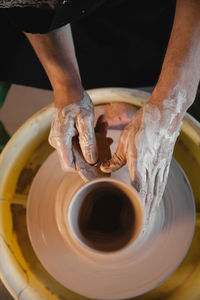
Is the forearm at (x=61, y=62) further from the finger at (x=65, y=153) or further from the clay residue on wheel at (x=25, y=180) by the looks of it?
the clay residue on wheel at (x=25, y=180)

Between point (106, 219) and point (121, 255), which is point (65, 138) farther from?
point (121, 255)

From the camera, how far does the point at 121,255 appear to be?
1.08 meters

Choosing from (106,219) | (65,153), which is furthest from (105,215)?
(65,153)

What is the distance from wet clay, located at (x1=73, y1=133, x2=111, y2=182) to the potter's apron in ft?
2.51

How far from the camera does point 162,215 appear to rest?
3.75 ft

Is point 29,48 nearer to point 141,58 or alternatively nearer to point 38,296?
point 141,58

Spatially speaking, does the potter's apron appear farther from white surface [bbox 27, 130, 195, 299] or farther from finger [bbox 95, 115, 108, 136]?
white surface [bbox 27, 130, 195, 299]

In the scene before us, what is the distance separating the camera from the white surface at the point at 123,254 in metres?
1.12

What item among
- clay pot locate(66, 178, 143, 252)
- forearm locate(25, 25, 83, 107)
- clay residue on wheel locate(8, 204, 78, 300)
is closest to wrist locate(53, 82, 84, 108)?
forearm locate(25, 25, 83, 107)

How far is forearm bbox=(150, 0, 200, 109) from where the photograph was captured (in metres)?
0.96

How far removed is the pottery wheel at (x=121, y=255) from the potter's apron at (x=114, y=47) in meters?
0.71

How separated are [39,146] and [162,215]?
684 mm

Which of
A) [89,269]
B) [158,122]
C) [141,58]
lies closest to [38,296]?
[89,269]

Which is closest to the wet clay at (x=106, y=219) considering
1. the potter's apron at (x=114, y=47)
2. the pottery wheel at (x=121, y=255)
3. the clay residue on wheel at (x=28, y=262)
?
the pottery wheel at (x=121, y=255)
